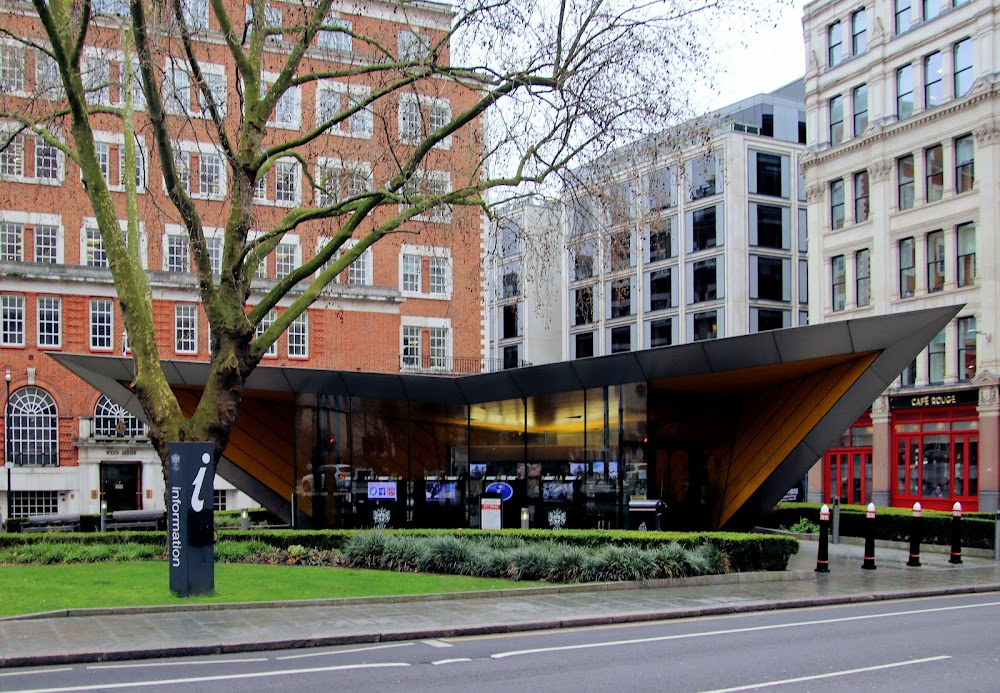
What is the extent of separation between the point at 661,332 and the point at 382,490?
48970mm

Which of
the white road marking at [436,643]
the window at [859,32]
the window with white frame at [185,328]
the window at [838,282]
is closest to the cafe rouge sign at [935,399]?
the window at [838,282]

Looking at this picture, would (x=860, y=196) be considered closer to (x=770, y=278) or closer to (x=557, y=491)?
(x=770, y=278)

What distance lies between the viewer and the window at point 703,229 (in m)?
72.2

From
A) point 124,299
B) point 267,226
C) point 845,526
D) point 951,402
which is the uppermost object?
point 267,226

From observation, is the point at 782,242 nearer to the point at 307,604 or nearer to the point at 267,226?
the point at 267,226

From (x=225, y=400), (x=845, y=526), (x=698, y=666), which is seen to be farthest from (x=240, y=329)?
(x=845, y=526)

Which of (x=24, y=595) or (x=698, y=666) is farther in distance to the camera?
(x=24, y=595)

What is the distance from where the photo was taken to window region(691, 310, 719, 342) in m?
72.1

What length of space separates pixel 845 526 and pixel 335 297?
2650 centimetres

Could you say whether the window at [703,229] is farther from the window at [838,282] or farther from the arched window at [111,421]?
the arched window at [111,421]

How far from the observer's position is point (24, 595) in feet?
56.1

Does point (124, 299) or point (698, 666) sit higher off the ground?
point (124, 299)

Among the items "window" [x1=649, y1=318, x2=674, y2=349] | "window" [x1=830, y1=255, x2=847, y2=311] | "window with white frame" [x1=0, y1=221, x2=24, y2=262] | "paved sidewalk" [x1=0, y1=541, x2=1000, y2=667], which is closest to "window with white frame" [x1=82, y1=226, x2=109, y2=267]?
"window with white frame" [x1=0, y1=221, x2=24, y2=262]

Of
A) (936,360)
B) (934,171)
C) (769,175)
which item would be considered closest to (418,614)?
(936,360)
